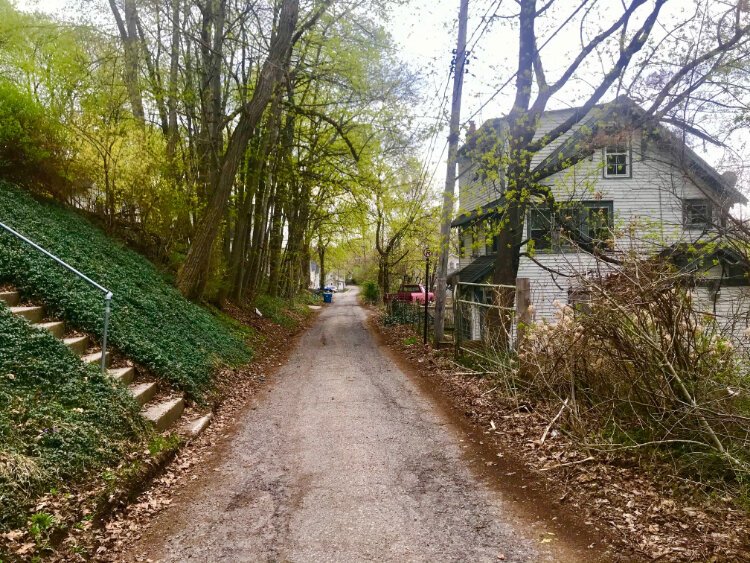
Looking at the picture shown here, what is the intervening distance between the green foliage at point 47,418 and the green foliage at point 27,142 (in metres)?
5.04

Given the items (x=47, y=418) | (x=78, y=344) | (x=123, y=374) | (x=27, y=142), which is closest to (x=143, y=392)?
(x=123, y=374)

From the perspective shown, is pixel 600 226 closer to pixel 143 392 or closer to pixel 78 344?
pixel 143 392

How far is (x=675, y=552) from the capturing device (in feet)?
11.3

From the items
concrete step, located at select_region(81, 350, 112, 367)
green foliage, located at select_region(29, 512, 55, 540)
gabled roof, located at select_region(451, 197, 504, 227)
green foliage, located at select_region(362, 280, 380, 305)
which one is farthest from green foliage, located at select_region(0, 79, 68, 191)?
green foliage, located at select_region(362, 280, 380, 305)

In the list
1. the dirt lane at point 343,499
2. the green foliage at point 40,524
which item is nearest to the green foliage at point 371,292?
the dirt lane at point 343,499

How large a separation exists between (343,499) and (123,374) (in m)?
3.22

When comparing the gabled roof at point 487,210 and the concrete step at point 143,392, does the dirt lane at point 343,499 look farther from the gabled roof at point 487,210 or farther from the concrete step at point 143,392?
the gabled roof at point 487,210

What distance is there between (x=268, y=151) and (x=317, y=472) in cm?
1282

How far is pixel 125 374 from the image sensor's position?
6.03 m

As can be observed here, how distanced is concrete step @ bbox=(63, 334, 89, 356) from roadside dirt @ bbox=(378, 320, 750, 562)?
461 centimetres

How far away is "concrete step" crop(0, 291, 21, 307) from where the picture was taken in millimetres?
5763

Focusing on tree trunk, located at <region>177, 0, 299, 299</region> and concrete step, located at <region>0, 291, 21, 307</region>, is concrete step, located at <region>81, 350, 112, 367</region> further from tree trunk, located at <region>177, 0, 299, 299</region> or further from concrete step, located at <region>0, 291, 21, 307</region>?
tree trunk, located at <region>177, 0, 299, 299</region>

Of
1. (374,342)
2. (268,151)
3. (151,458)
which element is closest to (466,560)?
(151,458)

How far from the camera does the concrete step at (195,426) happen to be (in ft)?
19.7
